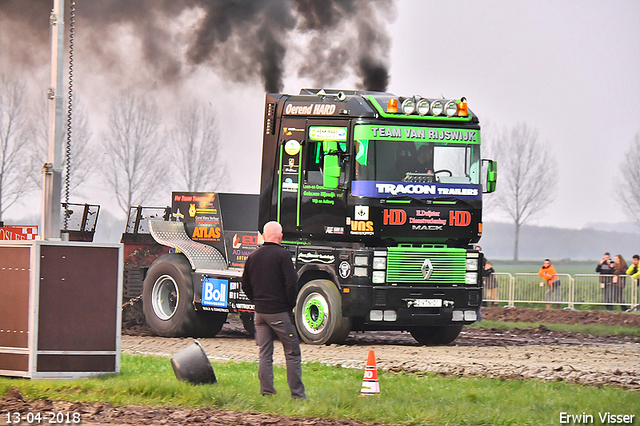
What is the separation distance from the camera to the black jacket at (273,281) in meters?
10.9

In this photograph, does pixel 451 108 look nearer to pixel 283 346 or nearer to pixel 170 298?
pixel 170 298

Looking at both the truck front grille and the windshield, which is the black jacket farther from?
the truck front grille

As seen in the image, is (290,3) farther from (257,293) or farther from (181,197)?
(257,293)

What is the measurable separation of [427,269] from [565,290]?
12764 millimetres

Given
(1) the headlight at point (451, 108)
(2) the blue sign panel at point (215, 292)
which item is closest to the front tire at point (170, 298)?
(2) the blue sign panel at point (215, 292)

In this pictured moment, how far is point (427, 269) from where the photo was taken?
56.1ft

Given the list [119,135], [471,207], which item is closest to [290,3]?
[471,207]

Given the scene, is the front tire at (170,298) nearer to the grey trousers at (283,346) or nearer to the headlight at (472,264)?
the headlight at (472,264)

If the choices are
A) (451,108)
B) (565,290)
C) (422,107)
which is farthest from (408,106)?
(565,290)

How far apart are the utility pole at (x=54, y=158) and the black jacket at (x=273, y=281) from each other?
3015 mm

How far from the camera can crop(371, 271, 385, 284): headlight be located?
1681cm

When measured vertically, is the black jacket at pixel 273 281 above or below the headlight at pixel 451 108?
below

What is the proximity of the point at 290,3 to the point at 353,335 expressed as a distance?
9.20 m

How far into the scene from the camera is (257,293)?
11.0 m
